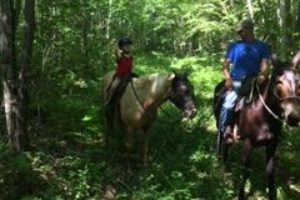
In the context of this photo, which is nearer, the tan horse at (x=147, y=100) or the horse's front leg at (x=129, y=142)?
the tan horse at (x=147, y=100)

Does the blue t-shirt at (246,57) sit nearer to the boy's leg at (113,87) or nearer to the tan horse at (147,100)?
the tan horse at (147,100)

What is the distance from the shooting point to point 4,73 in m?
9.52

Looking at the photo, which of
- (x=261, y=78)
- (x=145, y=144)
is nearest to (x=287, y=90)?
(x=261, y=78)

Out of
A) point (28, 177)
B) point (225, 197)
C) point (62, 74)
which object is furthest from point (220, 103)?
point (62, 74)

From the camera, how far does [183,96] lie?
389 inches

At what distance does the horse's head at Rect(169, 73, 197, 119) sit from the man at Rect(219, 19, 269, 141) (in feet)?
1.86

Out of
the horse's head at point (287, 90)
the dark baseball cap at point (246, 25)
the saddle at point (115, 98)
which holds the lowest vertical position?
the saddle at point (115, 98)

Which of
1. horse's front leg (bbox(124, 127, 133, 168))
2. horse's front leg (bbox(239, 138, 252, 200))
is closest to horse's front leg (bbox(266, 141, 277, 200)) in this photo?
horse's front leg (bbox(239, 138, 252, 200))

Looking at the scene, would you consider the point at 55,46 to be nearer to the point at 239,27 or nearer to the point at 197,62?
the point at 239,27

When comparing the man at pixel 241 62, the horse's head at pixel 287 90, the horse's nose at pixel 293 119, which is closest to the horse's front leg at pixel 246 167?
the man at pixel 241 62

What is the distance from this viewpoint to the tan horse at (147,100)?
9.94 metres

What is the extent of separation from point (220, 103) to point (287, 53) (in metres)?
6.01

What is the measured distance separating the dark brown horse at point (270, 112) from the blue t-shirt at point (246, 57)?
52 cm

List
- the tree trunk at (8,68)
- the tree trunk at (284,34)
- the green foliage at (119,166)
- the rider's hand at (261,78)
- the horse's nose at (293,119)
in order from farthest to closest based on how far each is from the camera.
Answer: the tree trunk at (284,34)
the tree trunk at (8,68)
the rider's hand at (261,78)
the green foliage at (119,166)
the horse's nose at (293,119)
